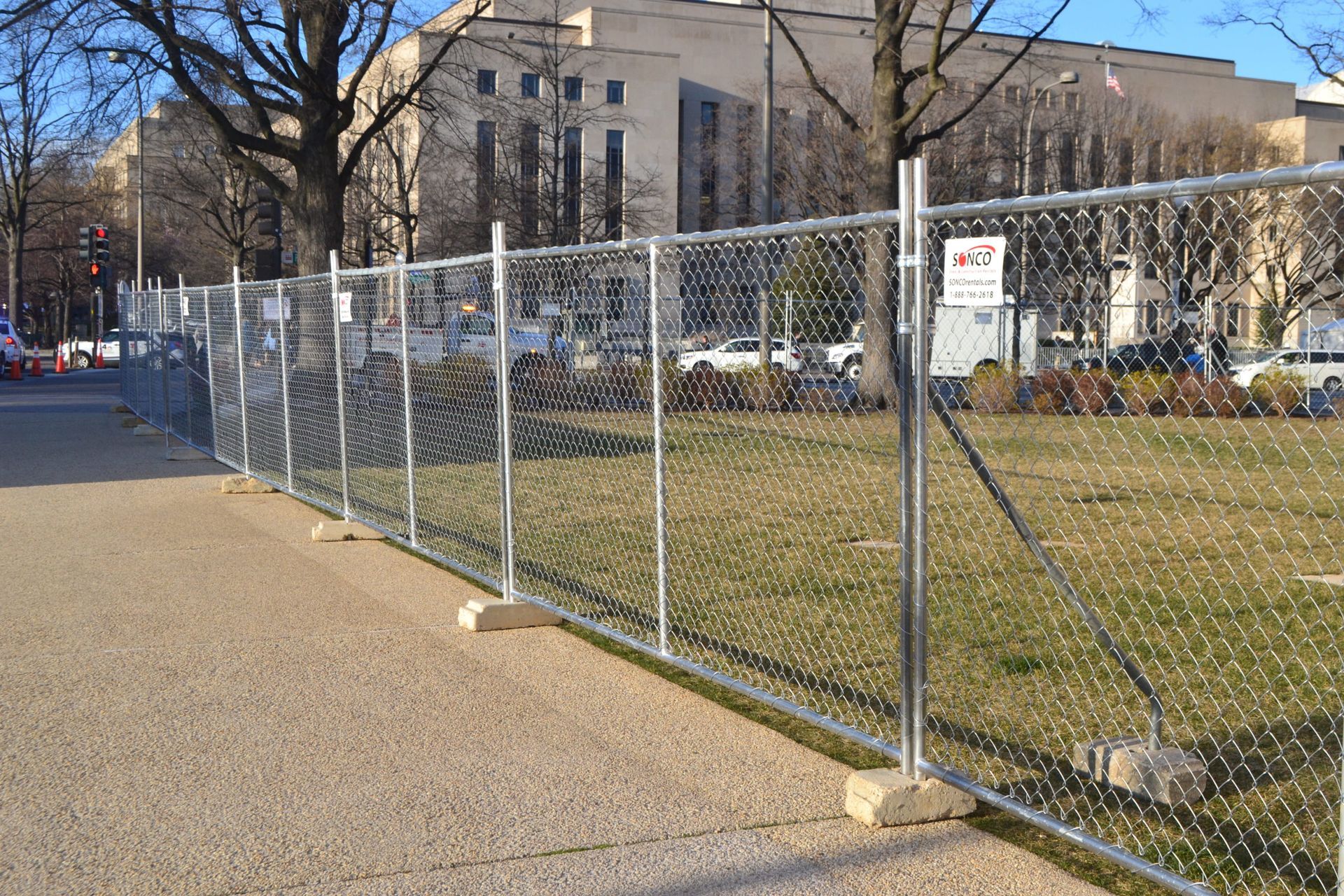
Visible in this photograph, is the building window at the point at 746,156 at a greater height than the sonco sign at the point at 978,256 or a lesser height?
greater

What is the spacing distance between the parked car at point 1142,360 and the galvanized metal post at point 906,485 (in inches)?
22.8

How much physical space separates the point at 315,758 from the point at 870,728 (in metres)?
2.36

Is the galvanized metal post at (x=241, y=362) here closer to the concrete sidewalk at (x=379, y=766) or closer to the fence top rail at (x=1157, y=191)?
the concrete sidewalk at (x=379, y=766)

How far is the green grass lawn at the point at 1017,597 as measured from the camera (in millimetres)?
4648

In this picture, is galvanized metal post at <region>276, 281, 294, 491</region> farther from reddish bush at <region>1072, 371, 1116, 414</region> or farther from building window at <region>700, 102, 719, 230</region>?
building window at <region>700, 102, 719, 230</region>

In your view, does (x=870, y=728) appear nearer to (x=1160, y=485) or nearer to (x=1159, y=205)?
(x=1159, y=205)

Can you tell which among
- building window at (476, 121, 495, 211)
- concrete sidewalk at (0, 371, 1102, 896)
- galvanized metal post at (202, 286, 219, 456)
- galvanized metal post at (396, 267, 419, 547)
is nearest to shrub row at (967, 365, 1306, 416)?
concrete sidewalk at (0, 371, 1102, 896)

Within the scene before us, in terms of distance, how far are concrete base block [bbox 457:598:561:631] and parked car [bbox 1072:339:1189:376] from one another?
161 inches

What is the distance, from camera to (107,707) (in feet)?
19.7

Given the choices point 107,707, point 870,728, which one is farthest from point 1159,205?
point 107,707

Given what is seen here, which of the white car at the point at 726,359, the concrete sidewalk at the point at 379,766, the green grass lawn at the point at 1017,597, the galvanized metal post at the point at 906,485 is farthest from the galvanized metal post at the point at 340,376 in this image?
the galvanized metal post at the point at 906,485

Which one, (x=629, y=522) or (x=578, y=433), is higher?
(x=578, y=433)

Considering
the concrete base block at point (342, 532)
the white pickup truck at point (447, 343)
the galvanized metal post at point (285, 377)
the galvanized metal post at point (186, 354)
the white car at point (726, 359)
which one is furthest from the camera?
the galvanized metal post at point (186, 354)

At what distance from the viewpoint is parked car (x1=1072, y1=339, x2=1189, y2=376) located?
3822 mm
